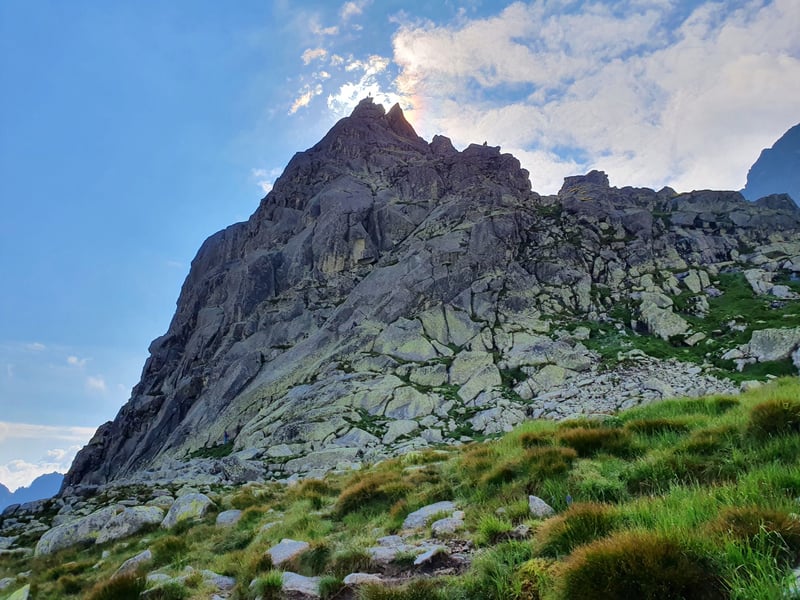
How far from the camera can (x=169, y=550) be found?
12602 mm

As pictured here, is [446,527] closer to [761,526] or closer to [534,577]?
[534,577]

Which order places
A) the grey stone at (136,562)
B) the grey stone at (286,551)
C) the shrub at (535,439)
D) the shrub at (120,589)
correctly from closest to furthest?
the shrub at (120,589)
the grey stone at (286,551)
the shrub at (535,439)
the grey stone at (136,562)

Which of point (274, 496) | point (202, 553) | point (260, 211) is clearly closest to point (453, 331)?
point (274, 496)

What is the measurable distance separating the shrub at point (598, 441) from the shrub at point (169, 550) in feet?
36.1

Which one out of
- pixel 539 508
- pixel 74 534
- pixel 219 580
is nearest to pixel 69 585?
pixel 74 534

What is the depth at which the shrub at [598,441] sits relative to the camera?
9.75 metres

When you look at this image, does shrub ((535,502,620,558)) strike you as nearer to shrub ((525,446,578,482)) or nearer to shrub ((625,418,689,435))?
shrub ((525,446,578,482))

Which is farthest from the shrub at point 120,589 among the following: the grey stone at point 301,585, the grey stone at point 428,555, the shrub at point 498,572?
the shrub at point 498,572

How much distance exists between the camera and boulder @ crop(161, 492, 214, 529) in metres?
16.7

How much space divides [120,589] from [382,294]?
202 ft

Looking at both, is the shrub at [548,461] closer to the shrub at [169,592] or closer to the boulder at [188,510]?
the shrub at [169,592]

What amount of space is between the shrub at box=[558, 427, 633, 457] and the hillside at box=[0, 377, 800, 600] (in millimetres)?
44

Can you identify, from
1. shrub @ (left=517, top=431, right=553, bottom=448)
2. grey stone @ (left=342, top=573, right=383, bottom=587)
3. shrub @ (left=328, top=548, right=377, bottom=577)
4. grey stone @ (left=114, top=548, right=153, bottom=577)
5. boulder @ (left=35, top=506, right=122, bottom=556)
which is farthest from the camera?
boulder @ (left=35, top=506, right=122, bottom=556)

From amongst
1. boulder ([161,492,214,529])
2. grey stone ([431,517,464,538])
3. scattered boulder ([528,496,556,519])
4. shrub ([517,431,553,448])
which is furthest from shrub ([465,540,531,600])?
boulder ([161,492,214,529])
